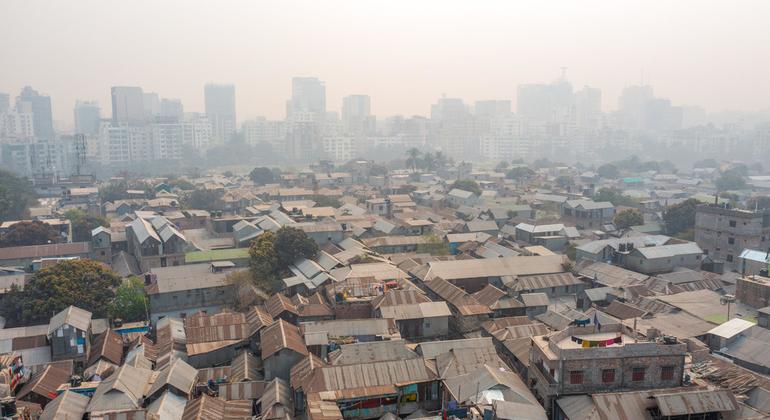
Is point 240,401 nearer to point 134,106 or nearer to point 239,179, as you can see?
point 239,179

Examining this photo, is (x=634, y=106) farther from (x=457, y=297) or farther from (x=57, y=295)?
(x=57, y=295)

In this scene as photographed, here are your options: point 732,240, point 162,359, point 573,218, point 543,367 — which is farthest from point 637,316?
point 573,218

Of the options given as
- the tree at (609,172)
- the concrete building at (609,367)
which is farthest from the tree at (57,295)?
the tree at (609,172)

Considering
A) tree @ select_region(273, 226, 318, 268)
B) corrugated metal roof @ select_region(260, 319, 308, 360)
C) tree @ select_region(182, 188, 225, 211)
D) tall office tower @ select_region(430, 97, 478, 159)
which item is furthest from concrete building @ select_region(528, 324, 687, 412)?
Result: tall office tower @ select_region(430, 97, 478, 159)

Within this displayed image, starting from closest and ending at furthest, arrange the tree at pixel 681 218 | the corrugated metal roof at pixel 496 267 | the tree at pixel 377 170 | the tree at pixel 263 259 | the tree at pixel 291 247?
the corrugated metal roof at pixel 496 267 → the tree at pixel 263 259 → the tree at pixel 291 247 → the tree at pixel 681 218 → the tree at pixel 377 170

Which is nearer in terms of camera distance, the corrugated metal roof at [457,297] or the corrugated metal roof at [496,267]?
the corrugated metal roof at [457,297]

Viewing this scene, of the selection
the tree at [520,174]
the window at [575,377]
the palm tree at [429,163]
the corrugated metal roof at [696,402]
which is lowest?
the corrugated metal roof at [696,402]

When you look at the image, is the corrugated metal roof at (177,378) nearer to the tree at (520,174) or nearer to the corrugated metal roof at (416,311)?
the corrugated metal roof at (416,311)

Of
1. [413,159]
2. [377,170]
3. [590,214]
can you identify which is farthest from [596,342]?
[413,159]
